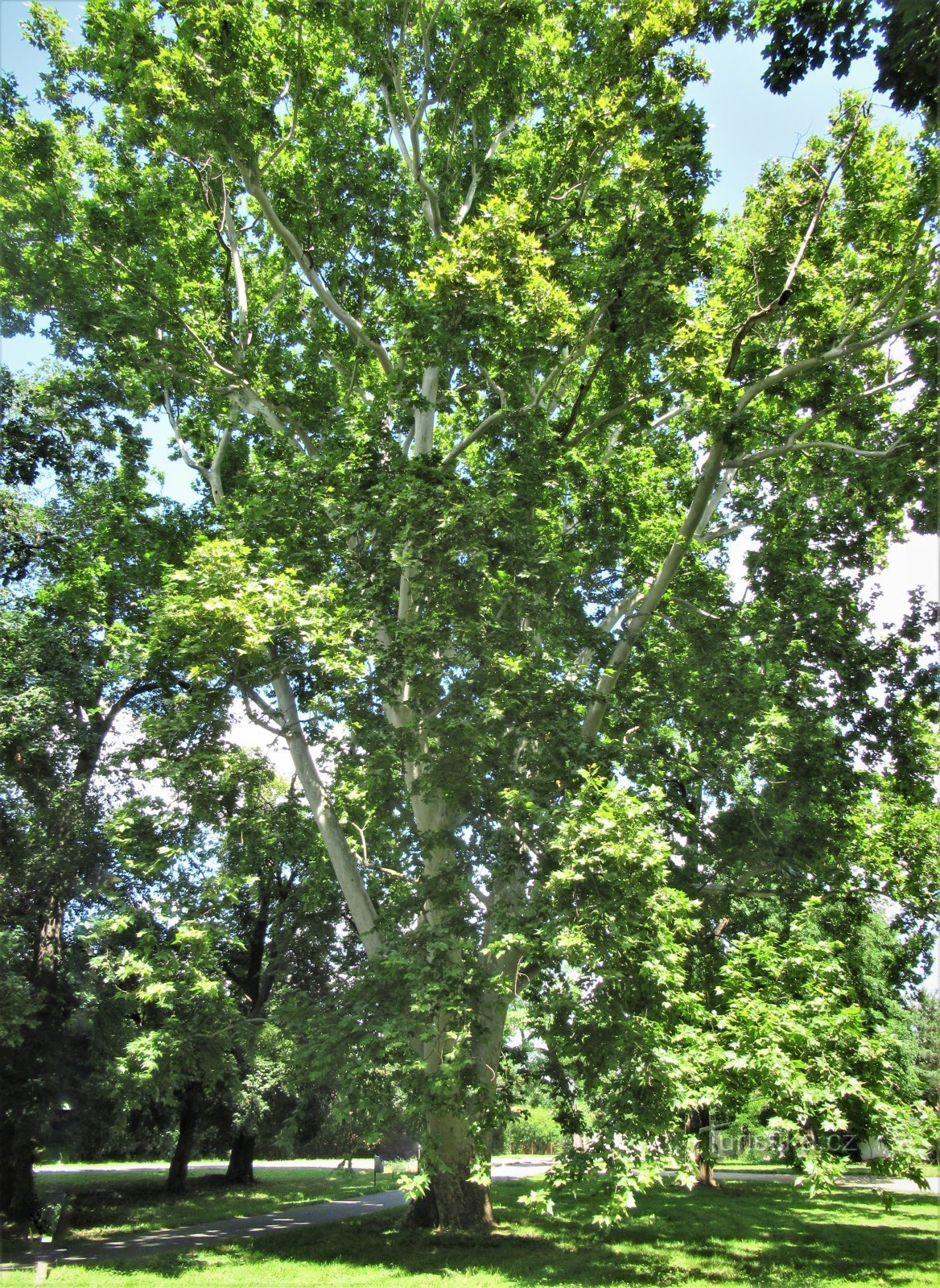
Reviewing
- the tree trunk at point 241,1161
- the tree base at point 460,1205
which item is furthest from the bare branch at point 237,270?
the tree trunk at point 241,1161

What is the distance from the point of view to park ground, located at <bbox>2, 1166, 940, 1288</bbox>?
27.8 ft

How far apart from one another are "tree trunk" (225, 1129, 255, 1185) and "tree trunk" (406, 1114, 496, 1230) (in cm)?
1292

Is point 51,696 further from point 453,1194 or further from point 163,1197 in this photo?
point 163,1197

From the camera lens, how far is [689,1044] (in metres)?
8.86

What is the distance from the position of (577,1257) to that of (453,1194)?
6.24 ft

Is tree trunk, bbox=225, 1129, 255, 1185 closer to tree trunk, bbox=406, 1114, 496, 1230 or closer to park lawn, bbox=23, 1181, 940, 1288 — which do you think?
park lawn, bbox=23, 1181, 940, 1288

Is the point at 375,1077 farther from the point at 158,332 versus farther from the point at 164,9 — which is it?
the point at 164,9

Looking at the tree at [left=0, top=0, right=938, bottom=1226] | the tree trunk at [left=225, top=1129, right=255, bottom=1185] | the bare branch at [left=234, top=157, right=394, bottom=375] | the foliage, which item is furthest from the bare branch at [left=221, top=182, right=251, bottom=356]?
the tree trunk at [left=225, top=1129, right=255, bottom=1185]

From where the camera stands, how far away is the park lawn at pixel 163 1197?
15.1 meters

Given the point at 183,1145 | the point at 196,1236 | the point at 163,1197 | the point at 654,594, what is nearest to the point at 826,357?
the point at 654,594

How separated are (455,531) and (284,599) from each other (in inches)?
83.9

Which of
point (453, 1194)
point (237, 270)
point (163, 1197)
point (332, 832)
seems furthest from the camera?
point (163, 1197)

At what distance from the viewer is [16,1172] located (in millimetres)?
14008

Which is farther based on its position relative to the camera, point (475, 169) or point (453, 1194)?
point (475, 169)
